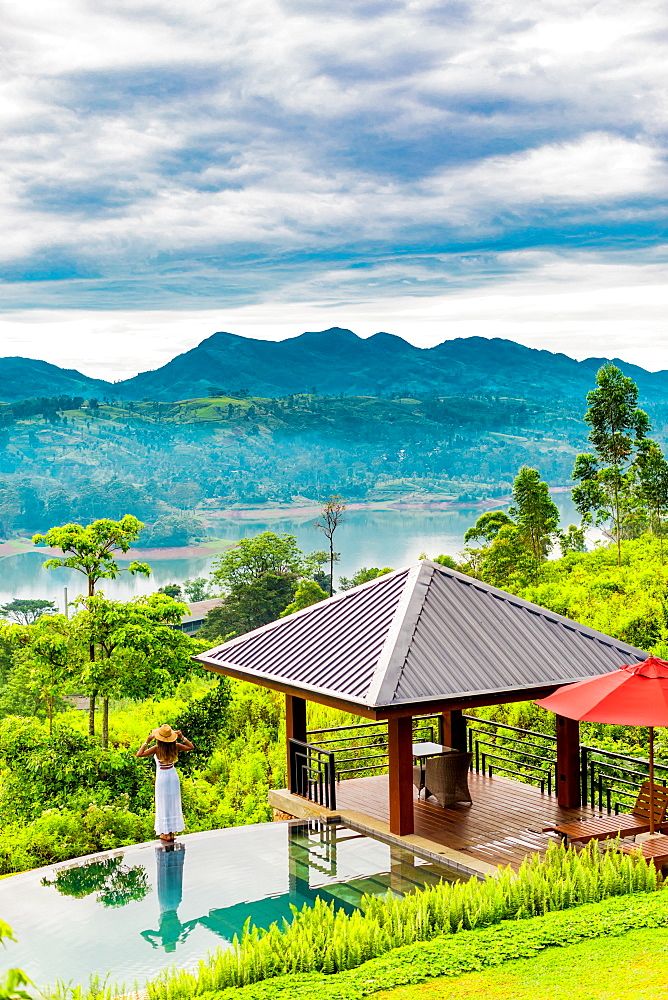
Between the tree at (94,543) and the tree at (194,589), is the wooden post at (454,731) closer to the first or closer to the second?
the tree at (94,543)

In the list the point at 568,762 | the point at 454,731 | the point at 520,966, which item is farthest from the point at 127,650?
the point at 520,966

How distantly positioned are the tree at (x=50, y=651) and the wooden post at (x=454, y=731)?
5756 millimetres

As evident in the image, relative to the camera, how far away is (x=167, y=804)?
11578mm

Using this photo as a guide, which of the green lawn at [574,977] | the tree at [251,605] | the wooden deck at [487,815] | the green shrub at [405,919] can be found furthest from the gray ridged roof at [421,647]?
the tree at [251,605]

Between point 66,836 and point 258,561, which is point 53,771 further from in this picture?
point 258,561

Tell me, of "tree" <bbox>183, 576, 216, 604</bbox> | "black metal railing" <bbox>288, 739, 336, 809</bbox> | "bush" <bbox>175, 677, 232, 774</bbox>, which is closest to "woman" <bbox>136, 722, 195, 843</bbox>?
"black metal railing" <bbox>288, 739, 336, 809</bbox>

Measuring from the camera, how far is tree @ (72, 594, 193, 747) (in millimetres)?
15078

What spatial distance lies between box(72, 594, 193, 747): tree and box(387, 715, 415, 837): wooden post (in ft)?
17.8

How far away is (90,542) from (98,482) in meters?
151

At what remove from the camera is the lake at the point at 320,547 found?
481ft

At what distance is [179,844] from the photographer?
11.4 meters

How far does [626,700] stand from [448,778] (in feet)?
10.3

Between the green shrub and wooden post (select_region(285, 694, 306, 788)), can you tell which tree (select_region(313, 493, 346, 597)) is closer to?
wooden post (select_region(285, 694, 306, 788))

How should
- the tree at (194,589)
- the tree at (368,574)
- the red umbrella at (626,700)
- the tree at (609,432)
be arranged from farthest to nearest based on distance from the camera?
the tree at (194,589) < the tree at (368,574) < the tree at (609,432) < the red umbrella at (626,700)
